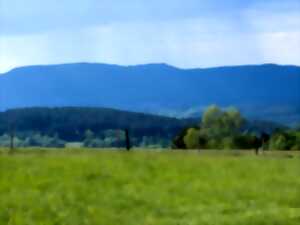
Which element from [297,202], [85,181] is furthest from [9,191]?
[297,202]

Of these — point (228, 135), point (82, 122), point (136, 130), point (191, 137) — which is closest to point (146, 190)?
point (191, 137)

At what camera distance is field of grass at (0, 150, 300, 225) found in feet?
44.8

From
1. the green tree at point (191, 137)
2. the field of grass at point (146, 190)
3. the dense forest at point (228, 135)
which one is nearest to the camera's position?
the field of grass at point (146, 190)

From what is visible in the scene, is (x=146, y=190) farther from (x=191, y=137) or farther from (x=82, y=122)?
(x=82, y=122)

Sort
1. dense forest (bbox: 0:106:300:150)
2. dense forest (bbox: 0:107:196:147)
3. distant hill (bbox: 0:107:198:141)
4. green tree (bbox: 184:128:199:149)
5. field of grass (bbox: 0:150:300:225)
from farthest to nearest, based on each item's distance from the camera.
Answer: distant hill (bbox: 0:107:198:141), dense forest (bbox: 0:107:196:147), green tree (bbox: 184:128:199:149), dense forest (bbox: 0:106:300:150), field of grass (bbox: 0:150:300:225)

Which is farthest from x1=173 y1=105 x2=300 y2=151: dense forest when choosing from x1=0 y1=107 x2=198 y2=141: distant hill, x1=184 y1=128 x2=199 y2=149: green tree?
x1=0 y1=107 x2=198 y2=141: distant hill

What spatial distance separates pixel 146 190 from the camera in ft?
54.5

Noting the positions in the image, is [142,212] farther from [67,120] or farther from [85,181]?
[67,120]

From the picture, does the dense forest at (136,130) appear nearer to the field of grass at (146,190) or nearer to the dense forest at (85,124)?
the dense forest at (85,124)

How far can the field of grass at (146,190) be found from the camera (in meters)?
13.7

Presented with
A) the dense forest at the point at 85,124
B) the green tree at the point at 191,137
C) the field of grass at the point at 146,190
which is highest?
the dense forest at the point at 85,124

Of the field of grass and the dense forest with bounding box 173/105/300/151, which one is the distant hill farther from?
the field of grass

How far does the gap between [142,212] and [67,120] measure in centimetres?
11293

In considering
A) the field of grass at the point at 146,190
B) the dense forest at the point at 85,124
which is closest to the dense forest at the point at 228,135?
the dense forest at the point at 85,124
